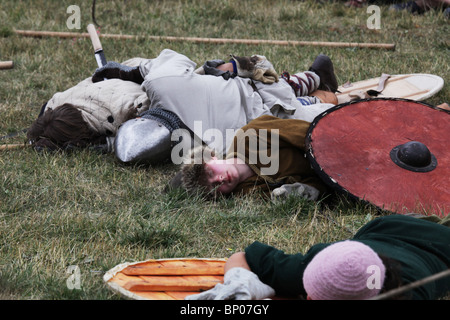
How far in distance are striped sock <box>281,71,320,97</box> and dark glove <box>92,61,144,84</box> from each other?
3.59 ft

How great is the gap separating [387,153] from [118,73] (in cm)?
216

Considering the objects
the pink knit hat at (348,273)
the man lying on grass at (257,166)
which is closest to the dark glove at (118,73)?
the man lying on grass at (257,166)

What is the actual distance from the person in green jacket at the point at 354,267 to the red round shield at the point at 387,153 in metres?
0.72

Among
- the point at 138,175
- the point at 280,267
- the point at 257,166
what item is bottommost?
the point at 138,175

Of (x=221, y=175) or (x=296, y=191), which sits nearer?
(x=296, y=191)

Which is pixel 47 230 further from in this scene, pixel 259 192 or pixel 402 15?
pixel 402 15

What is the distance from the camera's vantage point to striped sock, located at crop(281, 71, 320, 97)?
16.0 ft

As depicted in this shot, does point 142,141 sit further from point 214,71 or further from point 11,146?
point 11,146

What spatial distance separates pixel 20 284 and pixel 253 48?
4.31 metres

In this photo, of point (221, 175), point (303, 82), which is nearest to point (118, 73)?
point (303, 82)

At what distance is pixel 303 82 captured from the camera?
4906 millimetres

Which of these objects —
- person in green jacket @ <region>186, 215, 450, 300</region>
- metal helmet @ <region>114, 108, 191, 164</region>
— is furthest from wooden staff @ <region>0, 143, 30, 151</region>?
person in green jacket @ <region>186, 215, 450, 300</region>

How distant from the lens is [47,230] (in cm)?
315

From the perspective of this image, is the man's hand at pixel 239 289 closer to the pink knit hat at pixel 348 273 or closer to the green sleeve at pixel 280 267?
the green sleeve at pixel 280 267
